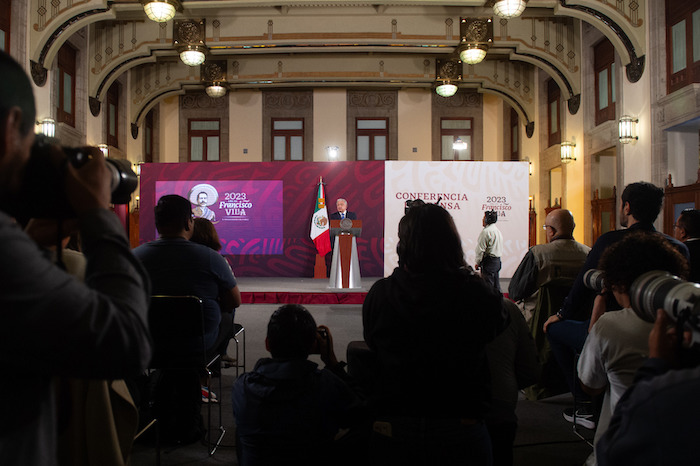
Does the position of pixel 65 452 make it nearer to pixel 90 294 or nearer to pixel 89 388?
pixel 89 388

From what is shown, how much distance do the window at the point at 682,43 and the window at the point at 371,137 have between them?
6.88 m

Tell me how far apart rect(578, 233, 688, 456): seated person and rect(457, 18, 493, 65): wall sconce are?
29.0 ft

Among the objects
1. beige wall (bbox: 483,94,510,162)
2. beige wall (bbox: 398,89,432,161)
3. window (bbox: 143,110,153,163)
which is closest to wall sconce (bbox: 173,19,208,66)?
window (bbox: 143,110,153,163)

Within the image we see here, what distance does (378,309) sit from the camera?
1.22 metres

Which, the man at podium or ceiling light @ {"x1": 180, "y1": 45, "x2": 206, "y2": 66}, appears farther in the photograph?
ceiling light @ {"x1": 180, "y1": 45, "x2": 206, "y2": 66}

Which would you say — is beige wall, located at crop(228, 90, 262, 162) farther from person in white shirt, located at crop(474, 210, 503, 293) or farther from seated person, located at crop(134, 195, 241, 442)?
seated person, located at crop(134, 195, 241, 442)

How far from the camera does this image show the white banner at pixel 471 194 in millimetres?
8711

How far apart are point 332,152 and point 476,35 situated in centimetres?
459

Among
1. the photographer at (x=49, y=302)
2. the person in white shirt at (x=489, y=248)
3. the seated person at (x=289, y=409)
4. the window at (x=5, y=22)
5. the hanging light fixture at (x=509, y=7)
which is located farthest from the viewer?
the window at (x=5, y=22)

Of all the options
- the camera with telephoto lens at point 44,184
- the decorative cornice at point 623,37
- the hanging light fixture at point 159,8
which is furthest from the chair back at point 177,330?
the decorative cornice at point 623,37

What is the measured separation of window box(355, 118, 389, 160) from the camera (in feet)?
42.7

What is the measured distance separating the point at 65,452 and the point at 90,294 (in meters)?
0.65

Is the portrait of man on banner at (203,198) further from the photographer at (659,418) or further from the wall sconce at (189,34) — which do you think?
the photographer at (659,418)

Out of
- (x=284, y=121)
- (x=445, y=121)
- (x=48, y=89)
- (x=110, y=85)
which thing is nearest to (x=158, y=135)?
(x=110, y=85)
